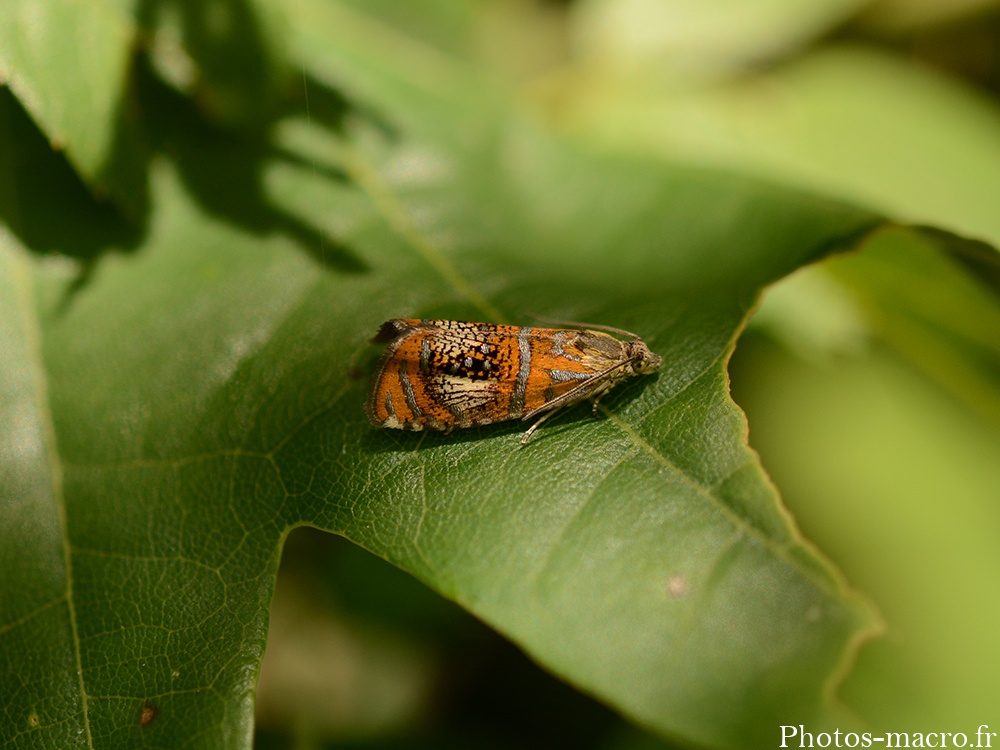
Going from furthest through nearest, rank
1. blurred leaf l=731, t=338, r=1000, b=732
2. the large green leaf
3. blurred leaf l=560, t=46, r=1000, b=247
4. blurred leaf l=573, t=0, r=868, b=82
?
blurred leaf l=573, t=0, r=868, b=82 < blurred leaf l=560, t=46, r=1000, b=247 < blurred leaf l=731, t=338, r=1000, b=732 < the large green leaf

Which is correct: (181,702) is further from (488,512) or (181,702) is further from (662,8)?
(662,8)

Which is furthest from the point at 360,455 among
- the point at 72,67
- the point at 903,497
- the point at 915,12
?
the point at 915,12

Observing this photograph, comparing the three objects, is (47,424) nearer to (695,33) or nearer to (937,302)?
(937,302)

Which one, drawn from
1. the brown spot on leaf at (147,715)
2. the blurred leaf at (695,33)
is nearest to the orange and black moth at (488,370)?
the brown spot on leaf at (147,715)

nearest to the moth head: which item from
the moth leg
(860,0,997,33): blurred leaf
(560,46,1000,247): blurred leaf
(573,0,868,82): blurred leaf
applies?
the moth leg

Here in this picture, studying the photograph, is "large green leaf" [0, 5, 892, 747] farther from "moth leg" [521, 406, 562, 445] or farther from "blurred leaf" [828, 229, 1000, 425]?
"blurred leaf" [828, 229, 1000, 425]

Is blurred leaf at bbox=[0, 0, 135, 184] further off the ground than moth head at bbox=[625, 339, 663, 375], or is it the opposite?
blurred leaf at bbox=[0, 0, 135, 184]

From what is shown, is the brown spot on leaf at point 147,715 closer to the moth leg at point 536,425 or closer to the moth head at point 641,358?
the moth leg at point 536,425
